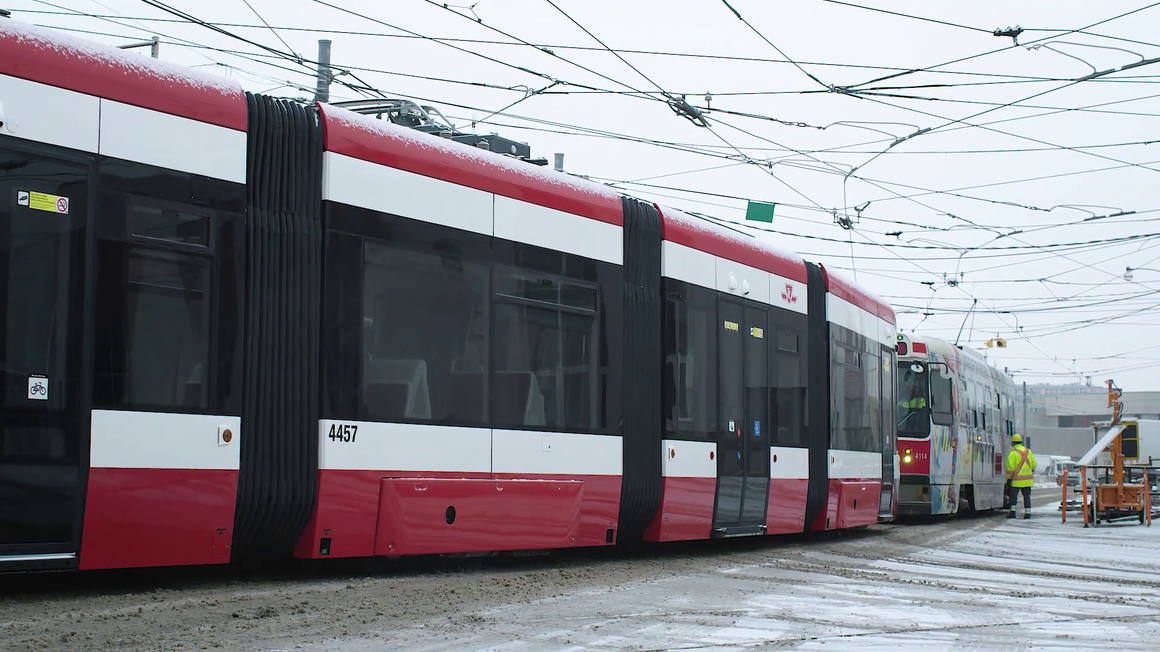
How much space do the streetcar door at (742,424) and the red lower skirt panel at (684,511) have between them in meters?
0.18

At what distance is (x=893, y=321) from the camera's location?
1967 cm

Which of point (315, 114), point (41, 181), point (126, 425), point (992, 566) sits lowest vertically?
point (992, 566)

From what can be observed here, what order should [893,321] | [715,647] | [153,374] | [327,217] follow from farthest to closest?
[893,321], [327,217], [153,374], [715,647]

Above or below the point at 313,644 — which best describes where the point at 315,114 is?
above

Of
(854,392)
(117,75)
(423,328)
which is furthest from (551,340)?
(854,392)

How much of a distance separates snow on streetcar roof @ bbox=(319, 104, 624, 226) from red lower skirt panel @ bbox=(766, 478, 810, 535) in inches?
158

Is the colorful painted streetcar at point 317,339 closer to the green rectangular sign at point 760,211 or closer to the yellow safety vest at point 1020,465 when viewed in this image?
the green rectangular sign at point 760,211

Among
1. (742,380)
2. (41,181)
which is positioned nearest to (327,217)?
(41,181)

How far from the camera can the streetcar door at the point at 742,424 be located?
13.0 m

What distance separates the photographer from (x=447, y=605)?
7.86m

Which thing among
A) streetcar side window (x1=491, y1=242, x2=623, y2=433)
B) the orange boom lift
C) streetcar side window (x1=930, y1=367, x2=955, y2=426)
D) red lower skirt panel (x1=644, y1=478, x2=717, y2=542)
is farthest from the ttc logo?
the orange boom lift

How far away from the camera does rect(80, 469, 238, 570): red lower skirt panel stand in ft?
23.8

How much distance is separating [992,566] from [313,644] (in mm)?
8704

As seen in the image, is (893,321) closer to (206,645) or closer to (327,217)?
(327,217)
